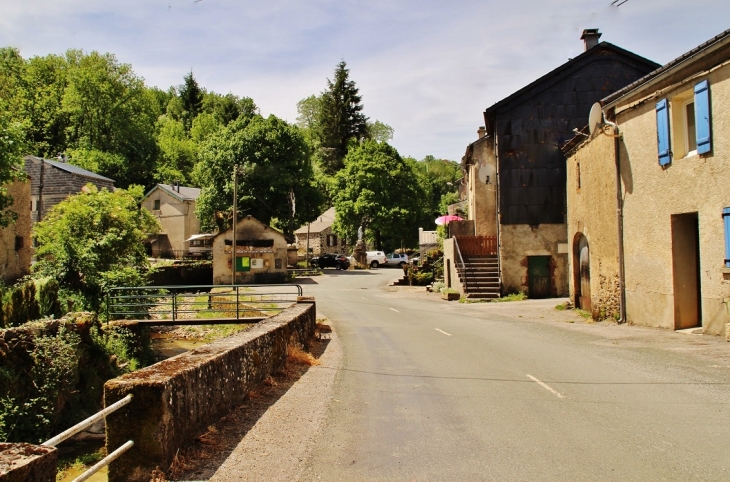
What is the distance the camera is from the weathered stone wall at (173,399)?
17.5 feet

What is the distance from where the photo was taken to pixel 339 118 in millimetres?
81312

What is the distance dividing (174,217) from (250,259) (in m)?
24.0

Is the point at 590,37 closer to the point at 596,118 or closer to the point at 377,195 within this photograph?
the point at 596,118

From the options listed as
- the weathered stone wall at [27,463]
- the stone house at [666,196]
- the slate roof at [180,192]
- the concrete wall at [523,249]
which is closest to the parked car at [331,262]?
the slate roof at [180,192]

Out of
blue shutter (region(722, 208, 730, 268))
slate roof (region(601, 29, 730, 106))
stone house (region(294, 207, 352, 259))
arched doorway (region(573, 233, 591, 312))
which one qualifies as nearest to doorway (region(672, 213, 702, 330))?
blue shutter (region(722, 208, 730, 268))

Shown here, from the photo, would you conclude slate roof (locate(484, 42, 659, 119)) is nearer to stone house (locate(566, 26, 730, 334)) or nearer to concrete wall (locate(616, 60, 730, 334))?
stone house (locate(566, 26, 730, 334))

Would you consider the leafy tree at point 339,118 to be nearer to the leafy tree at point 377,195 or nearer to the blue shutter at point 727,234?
the leafy tree at point 377,195

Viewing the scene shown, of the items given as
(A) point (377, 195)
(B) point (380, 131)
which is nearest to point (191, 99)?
(B) point (380, 131)

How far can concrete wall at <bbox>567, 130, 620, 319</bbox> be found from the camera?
17500 mm

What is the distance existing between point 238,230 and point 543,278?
25.9 meters

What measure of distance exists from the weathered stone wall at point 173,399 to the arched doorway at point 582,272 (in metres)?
14.7

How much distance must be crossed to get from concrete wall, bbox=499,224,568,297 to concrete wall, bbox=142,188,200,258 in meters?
44.7

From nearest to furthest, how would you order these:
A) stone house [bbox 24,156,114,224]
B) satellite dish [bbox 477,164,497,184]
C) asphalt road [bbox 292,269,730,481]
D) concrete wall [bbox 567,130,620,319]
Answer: asphalt road [bbox 292,269,730,481] → concrete wall [bbox 567,130,620,319] → satellite dish [bbox 477,164,497,184] → stone house [bbox 24,156,114,224]

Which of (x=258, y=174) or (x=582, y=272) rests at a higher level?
(x=258, y=174)
